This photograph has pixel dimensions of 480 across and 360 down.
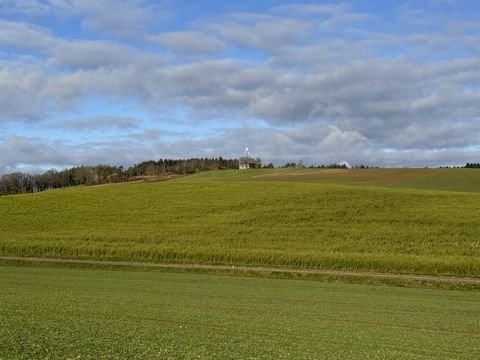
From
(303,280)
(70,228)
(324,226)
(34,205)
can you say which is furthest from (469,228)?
(34,205)

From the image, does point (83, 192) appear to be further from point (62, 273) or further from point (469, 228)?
point (469, 228)

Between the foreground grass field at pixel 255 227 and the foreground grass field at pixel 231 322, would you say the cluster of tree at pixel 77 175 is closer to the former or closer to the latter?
the foreground grass field at pixel 255 227

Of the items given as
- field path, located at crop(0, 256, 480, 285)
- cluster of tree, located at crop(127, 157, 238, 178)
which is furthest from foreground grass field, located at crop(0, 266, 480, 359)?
cluster of tree, located at crop(127, 157, 238, 178)

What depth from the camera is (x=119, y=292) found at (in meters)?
20.1

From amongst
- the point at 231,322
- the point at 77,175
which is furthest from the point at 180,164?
the point at 231,322

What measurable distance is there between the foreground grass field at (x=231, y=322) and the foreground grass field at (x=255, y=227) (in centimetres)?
939

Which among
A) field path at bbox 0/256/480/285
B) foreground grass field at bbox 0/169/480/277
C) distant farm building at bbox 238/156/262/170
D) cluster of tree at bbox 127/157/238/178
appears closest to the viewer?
field path at bbox 0/256/480/285

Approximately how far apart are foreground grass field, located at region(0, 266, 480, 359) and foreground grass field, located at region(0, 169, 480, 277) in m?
9.39

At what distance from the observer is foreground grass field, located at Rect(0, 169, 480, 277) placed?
110 ft

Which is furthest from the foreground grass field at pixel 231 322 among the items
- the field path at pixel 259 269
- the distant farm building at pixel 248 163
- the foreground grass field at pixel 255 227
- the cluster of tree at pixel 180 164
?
the cluster of tree at pixel 180 164

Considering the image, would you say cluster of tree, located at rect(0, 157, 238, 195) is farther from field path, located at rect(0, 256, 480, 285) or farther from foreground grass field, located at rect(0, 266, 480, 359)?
foreground grass field, located at rect(0, 266, 480, 359)

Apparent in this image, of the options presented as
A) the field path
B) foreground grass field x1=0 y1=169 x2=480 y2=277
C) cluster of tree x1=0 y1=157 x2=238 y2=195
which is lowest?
the field path

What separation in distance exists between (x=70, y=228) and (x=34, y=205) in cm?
1075

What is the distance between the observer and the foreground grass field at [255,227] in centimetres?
3367
